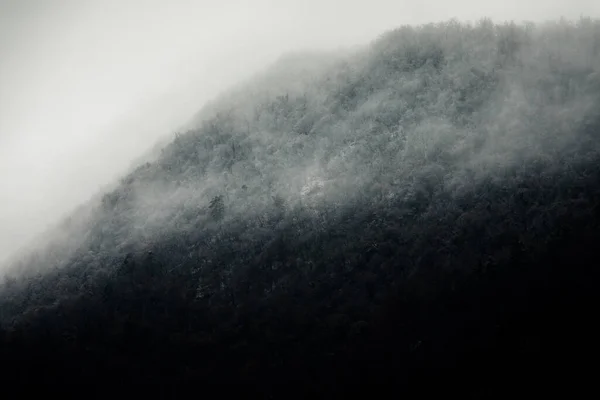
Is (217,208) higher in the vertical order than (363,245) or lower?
higher

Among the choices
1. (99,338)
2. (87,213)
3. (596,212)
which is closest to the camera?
(596,212)

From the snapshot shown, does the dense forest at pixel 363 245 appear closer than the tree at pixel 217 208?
Yes

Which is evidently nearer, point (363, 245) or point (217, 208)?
point (363, 245)

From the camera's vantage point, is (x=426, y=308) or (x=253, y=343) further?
(x=253, y=343)

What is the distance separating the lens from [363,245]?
576 inches

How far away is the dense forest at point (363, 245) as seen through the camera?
10.9 metres

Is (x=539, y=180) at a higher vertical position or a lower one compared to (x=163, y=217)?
lower

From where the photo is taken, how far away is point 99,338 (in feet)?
50.1

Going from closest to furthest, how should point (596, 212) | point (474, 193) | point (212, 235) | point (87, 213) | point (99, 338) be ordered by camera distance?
1. point (596, 212)
2. point (474, 193)
3. point (99, 338)
4. point (212, 235)
5. point (87, 213)

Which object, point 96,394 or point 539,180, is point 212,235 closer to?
point 96,394

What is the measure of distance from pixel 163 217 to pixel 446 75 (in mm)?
15973

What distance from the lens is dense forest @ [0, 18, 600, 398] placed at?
10.9 m

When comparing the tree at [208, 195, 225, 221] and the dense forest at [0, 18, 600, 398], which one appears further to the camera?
the tree at [208, 195, 225, 221]

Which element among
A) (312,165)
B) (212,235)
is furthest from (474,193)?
(212,235)
